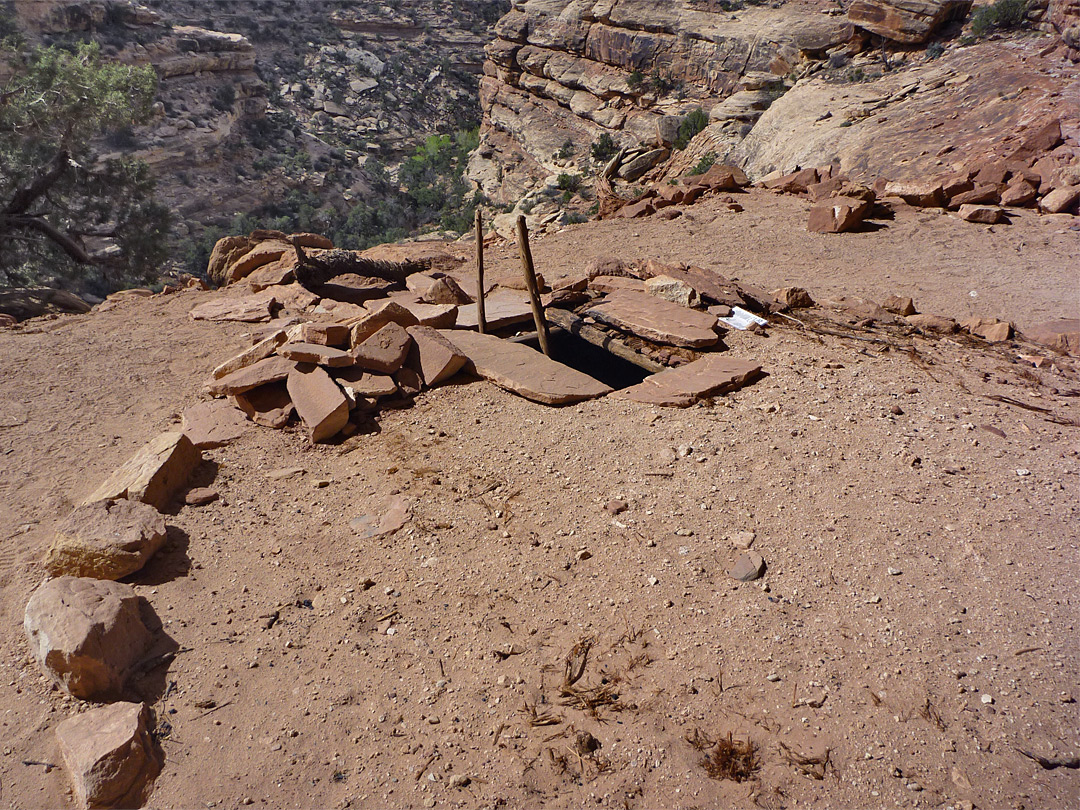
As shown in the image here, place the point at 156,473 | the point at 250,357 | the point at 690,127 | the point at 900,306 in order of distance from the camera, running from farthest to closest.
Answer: the point at 690,127 → the point at 900,306 → the point at 250,357 → the point at 156,473

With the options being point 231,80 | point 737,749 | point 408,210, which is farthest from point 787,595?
point 231,80

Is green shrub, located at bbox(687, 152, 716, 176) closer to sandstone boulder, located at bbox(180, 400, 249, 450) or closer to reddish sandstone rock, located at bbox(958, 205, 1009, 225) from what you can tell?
reddish sandstone rock, located at bbox(958, 205, 1009, 225)

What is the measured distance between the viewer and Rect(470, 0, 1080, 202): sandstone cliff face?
11.0m

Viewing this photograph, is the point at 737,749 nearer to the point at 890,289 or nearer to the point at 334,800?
the point at 334,800

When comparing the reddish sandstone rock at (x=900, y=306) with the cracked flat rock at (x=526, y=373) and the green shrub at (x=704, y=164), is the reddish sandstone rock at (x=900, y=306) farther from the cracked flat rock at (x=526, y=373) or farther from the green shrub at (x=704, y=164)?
the green shrub at (x=704, y=164)

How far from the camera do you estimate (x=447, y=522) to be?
3.74 meters

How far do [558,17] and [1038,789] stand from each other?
30567 millimetres

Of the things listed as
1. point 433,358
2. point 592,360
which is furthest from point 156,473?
point 592,360

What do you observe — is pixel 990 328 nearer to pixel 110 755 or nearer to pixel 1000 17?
pixel 110 755

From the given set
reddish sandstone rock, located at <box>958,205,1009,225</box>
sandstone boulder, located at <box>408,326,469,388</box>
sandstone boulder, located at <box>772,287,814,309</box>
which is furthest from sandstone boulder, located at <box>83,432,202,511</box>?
reddish sandstone rock, located at <box>958,205,1009,225</box>

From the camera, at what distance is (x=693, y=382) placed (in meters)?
4.82

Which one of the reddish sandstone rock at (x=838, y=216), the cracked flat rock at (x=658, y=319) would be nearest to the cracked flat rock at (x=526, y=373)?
the cracked flat rock at (x=658, y=319)

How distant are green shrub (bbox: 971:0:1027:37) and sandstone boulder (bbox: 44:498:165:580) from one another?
1631 centimetres

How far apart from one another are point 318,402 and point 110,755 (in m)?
2.51
